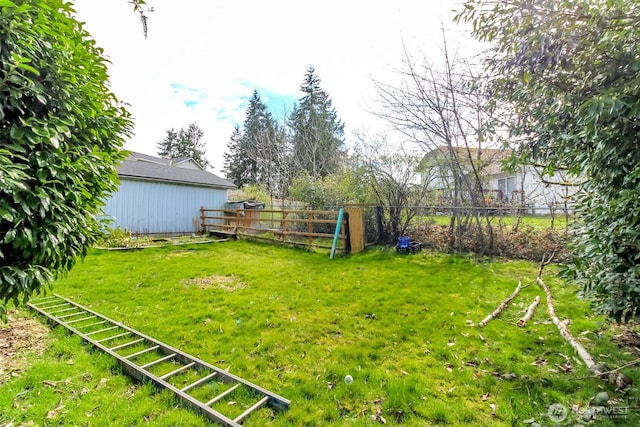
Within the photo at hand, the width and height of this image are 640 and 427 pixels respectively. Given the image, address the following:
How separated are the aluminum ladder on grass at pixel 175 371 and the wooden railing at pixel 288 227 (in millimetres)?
5036

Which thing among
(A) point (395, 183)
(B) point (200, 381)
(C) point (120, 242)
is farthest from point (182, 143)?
(B) point (200, 381)

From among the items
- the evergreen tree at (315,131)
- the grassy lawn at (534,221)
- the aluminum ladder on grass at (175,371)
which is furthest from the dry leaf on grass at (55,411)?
the evergreen tree at (315,131)

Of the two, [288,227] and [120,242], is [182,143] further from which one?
[288,227]

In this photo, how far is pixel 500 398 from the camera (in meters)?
2.08

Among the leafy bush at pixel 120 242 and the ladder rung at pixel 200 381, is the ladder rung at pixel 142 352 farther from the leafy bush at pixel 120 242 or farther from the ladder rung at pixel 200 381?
the leafy bush at pixel 120 242

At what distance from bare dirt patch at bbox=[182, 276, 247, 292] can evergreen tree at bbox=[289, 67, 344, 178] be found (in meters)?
10.9

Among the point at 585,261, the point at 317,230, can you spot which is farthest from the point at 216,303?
the point at 317,230

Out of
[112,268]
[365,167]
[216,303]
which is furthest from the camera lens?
[365,167]

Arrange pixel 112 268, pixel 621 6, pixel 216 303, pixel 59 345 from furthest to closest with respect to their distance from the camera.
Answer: pixel 112 268 → pixel 216 303 → pixel 59 345 → pixel 621 6

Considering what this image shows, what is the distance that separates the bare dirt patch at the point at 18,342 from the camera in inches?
97.3

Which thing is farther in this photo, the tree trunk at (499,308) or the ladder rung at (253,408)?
the tree trunk at (499,308)

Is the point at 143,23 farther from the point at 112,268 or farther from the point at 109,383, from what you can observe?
the point at 112,268

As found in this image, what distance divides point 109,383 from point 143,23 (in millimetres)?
2963

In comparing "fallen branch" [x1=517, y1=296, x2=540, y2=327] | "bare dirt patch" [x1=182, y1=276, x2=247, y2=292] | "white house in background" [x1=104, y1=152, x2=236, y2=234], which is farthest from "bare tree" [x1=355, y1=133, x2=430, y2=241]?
"white house in background" [x1=104, y1=152, x2=236, y2=234]
